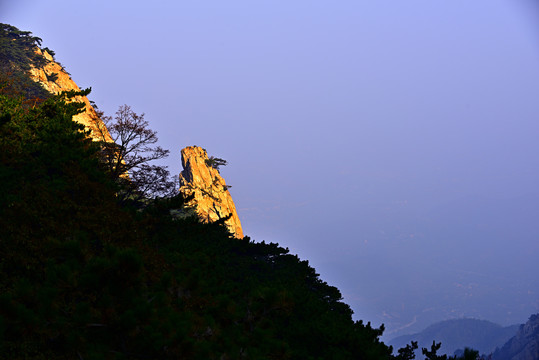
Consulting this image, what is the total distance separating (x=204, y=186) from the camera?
2810 inches

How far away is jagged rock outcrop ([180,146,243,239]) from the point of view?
67750 mm

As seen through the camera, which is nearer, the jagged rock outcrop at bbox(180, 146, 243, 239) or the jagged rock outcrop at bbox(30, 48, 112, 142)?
the jagged rock outcrop at bbox(180, 146, 243, 239)

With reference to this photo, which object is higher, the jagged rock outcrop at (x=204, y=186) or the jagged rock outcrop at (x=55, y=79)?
the jagged rock outcrop at (x=55, y=79)

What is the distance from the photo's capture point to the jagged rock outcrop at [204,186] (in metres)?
67.8

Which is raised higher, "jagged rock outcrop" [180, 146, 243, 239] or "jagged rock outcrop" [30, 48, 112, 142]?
"jagged rock outcrop" [30, 48, 112, 142]

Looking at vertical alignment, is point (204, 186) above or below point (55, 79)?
below

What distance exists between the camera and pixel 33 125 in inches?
873

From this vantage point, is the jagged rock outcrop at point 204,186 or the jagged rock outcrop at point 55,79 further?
the jagged rock outcrop at point 55,79

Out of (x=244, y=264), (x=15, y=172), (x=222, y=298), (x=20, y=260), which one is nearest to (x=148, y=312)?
(x=222, y=298)

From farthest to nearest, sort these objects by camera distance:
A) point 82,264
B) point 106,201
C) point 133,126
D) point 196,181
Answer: point 196,181 < point 133,126 < point 106,201 < point 82,264

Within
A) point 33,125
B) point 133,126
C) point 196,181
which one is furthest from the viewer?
point 196,181

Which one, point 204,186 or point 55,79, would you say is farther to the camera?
point 55,79

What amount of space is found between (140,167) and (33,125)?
443 inches

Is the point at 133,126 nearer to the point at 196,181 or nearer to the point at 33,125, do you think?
the point at 33,125
